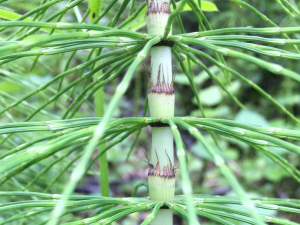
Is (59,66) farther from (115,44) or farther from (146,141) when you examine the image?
(115,44)

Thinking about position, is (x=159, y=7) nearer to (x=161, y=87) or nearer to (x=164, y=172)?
(x=161, y=87)

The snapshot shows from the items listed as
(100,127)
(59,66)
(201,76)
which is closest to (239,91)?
(201,76)

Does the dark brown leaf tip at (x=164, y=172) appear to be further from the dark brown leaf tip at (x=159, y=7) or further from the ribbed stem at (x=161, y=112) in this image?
the dark brown leaf tip at (x=159, y=7)

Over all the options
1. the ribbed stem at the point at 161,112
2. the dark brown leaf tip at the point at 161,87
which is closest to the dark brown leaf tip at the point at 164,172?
the ribbed stem at the point at 161,112

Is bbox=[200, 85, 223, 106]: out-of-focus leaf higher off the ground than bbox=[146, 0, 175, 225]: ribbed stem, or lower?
higher

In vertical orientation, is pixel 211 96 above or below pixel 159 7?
above

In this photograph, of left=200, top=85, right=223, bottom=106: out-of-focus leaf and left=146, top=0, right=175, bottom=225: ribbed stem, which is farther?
left=200, top=85, right=223, bottom=106: out-of-focus leaf

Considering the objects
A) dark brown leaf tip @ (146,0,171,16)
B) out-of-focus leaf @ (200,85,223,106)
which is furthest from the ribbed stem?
out-of-focus leaf @ (200,85,223,106)

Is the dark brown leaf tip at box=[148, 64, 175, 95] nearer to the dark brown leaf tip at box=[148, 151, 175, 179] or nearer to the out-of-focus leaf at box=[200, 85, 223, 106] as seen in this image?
the dark brown leaf tip at box=[148, 151, 175, 179]

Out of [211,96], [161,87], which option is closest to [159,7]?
[161,87]
